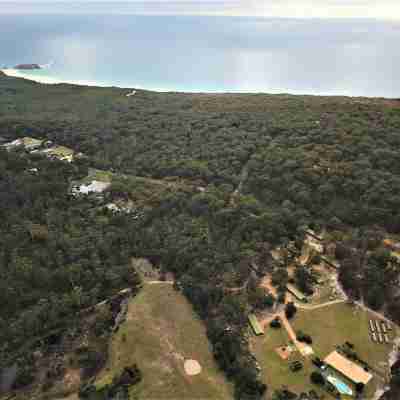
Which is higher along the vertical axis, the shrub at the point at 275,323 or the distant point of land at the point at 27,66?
the distant point of land at the point at 27,66

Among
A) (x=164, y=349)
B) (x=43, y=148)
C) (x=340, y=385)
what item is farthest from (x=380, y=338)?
(x=43, y=148)

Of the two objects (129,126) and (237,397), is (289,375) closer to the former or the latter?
(237,397)

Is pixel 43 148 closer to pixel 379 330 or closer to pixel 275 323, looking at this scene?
pixel 275 323

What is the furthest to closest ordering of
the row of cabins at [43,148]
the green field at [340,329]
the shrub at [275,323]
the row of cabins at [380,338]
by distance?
the row of cabins at [43,148] < the shrub at [275,323] < the row of cabins at [380,338] < the green field at [340,329]

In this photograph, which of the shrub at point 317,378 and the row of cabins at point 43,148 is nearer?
the shrub at point 317,378

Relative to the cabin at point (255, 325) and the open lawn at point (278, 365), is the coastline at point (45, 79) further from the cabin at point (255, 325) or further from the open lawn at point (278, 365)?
the open lawn at point (278, 365)

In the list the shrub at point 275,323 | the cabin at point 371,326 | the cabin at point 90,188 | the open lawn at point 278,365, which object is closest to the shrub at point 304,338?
the open lawn at point 278,365

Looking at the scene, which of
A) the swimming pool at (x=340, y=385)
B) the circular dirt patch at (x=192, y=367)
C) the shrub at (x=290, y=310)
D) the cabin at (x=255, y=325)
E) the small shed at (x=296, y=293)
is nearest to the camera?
the swimming pool at (x=340, y=385)
